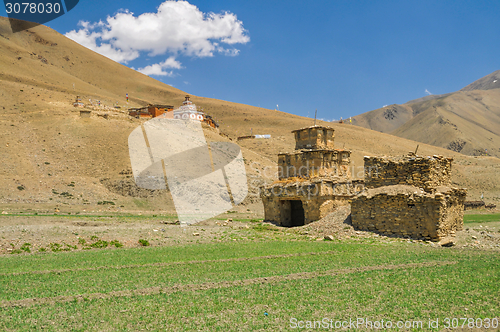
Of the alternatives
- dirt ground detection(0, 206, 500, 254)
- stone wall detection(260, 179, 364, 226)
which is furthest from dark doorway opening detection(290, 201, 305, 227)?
dirt ground detection(0, 206, 500, 254)

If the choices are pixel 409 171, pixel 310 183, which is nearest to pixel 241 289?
pixel 409 171

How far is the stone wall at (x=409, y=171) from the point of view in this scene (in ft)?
56.3

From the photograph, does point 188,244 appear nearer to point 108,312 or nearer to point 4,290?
point 4,290

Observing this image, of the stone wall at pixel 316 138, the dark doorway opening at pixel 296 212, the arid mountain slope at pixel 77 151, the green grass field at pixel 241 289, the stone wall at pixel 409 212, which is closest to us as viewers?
the green grass field at pixel 241 289

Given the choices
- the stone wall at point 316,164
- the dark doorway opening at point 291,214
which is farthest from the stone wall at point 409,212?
the dark doorway opening at point 291,214

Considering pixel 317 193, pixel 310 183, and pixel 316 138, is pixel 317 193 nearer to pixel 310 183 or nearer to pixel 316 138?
pixel 310 183

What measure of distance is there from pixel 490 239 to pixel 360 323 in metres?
12.9

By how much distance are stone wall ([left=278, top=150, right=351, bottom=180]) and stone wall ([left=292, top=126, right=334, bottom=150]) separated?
111 centimetres

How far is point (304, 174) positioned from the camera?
25.7m

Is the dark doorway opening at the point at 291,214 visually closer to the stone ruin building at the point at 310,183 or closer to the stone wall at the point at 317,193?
the stone ruin building at the point at 310,183

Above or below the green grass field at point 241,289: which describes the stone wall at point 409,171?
above

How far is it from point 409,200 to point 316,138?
10780 mm

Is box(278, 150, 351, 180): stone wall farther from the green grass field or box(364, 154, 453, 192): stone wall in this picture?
the green grass field

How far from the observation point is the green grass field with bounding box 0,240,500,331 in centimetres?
650
